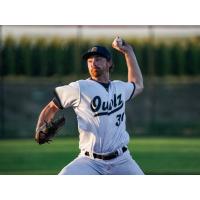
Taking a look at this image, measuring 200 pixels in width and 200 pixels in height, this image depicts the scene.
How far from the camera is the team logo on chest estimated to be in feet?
32.5

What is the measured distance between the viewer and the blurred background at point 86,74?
1173cm

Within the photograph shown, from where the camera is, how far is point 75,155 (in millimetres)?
11773

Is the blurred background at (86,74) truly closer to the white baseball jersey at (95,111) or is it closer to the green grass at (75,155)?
the green grass at (75,155)

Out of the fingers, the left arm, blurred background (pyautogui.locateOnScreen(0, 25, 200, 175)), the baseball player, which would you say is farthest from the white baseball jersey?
blurred background (pyautogui.locateOnScreen(0, 25, 200, 175))

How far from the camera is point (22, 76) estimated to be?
12.5m

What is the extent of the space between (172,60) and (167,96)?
3.44 ft

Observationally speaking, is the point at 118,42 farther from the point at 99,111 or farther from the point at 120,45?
the point at 99,111

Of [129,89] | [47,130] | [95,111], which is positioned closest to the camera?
[47,130]

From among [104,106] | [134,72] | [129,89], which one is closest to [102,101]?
[104,106]

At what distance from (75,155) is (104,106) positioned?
76.8 inches

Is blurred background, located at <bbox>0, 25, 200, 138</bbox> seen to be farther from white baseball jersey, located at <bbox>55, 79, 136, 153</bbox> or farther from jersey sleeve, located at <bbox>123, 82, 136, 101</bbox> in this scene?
white baseball jersey, located at <bbox>55, 79, 136, 153</bbox>

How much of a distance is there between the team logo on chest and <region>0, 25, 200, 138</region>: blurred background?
1400mm

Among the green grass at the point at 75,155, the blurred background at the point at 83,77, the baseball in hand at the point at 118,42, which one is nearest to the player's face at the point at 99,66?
the baseball in hand at the point at 118,42
